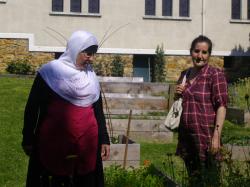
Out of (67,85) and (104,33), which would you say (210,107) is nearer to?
(67,85)

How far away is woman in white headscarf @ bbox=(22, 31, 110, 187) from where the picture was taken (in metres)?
5.41

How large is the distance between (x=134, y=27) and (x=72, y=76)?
921 inches

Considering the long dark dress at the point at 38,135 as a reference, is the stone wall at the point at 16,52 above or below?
above

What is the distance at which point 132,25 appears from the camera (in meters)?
28.7

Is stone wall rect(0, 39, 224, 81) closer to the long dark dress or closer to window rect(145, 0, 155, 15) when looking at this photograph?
window rect(145, 0, 155, 15)

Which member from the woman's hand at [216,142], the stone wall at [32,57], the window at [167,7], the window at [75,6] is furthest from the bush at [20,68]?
the woman's hand at [216,142]

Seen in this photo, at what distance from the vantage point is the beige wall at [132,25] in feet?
90.5

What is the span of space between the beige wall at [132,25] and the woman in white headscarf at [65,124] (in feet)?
73.1

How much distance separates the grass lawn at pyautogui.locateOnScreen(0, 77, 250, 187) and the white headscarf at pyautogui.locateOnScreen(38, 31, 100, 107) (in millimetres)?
3037

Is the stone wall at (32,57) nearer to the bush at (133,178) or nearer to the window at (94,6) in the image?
the window at (94,6)

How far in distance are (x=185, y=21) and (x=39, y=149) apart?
24365mm

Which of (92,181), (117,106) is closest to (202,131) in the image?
(92,181)

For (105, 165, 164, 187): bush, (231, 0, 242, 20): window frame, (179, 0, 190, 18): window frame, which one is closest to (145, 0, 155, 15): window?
(179, 0, 190, 18): window frame

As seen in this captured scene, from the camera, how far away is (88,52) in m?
5.55
